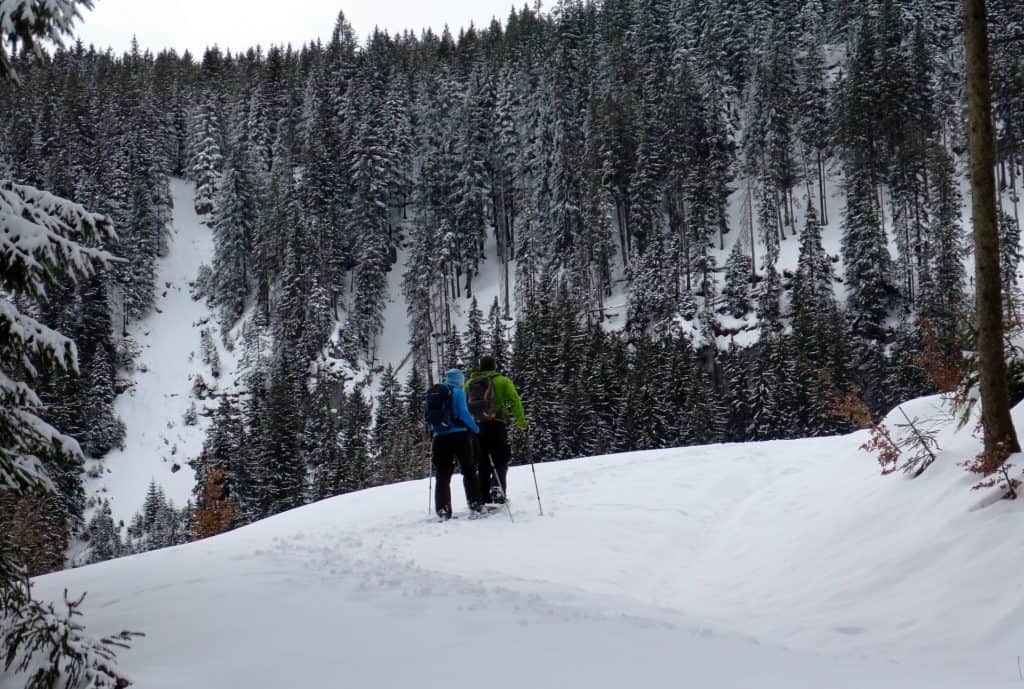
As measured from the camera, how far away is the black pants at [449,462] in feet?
31.1

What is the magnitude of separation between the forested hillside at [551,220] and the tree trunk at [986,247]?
34.4 meters

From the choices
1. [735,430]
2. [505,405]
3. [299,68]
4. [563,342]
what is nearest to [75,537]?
[563,342]

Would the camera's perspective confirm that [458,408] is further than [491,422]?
No

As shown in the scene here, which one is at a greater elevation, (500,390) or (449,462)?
(500,390)

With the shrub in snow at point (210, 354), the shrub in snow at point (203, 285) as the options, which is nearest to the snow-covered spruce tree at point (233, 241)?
the shrub in snow at point (203, 285)

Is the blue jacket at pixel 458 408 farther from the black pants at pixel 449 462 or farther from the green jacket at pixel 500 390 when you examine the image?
the green jacket at pixel 500 390

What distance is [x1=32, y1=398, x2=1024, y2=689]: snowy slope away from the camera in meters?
3.86

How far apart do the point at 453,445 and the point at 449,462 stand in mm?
271

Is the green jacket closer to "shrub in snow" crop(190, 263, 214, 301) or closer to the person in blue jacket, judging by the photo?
the person in blue jacket

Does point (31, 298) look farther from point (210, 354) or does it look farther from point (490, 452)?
point (210, 354)

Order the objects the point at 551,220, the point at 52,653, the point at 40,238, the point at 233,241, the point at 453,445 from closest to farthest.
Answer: the point at 52,653, the point at 40,238, the point at 453,445, the point at 551,220, the point at 233,241

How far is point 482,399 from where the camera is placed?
1002 cm

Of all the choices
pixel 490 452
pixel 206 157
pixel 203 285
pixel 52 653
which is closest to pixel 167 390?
pixel 203 285

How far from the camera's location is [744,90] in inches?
3332
